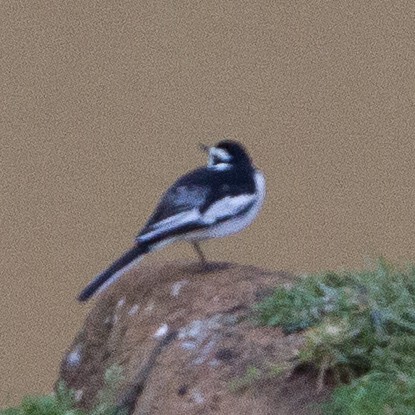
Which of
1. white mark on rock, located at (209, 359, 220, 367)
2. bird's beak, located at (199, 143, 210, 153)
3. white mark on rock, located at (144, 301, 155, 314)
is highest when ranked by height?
bird's beak, located at (199, 143, 210, 153)

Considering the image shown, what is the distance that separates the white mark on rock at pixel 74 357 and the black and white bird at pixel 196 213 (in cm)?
57

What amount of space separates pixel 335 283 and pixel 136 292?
1.45 meters

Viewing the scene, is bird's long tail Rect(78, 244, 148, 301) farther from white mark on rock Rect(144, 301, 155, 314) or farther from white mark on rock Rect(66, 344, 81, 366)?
white mark on rock Rect(66, 344, 81, 366)

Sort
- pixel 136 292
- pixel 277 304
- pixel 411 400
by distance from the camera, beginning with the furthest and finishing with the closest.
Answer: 1. pixel 136 292
2. pixel 277 304
3. pixel 411 400

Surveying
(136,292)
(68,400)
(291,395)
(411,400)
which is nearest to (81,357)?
(136,292)

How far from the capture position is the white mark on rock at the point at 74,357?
23.0 ft

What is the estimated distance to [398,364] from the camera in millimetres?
5008

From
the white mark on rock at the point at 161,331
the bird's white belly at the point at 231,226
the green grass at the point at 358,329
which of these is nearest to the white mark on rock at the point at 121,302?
the bird's white belly at the point at 231,226

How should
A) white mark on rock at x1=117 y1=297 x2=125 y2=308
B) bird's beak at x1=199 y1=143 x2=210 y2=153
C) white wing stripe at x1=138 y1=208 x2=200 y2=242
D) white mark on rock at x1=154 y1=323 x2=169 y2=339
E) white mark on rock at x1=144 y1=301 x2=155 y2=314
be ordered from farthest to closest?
bird's beak at x1=199 y1=143 x2=210 y2=153 → white mark on rock at x1=117 y1=297 x2=125 y2=308 → white wing stripe at x1=138 y1=208 x2=200 y2=242 → white mark on rock at x1=144 y1=301 x2=155 y2=314 → white mark on rock at x1=154 y1=323 x2=169 y2=339

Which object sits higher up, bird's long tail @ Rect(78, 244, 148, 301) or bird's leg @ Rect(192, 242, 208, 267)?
bird's long tail @ Rect(78, 244, 148, 301)

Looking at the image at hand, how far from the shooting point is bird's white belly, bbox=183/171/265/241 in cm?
675

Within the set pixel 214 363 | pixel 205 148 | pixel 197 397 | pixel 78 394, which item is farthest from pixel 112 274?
pixel 197 397

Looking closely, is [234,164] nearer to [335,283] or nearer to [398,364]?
[335,283]

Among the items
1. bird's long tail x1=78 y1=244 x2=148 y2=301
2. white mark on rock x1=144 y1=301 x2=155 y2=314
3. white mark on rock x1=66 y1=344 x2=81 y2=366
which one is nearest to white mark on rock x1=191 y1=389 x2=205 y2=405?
white mark on rock x1=144 y1=301 x2=155 y2=314
